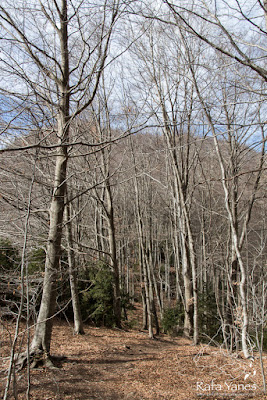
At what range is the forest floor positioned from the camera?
11.5 ft

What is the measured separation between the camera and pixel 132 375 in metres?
4.36

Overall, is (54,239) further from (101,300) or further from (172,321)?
(172,321)

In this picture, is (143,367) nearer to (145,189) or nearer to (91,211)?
(145,189)

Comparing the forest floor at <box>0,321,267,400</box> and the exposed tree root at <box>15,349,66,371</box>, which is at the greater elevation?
the exposed tree root at <box>15,349,66,371</box>

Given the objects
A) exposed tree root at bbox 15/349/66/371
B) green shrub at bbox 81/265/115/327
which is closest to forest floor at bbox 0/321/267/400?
exposed tree root at bbox 15/349/66/371

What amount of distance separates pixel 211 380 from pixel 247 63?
4.20 meters

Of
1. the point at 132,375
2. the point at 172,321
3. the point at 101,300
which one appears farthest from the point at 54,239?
the point at 172,321

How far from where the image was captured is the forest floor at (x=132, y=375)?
11.5 feet

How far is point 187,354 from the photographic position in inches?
228

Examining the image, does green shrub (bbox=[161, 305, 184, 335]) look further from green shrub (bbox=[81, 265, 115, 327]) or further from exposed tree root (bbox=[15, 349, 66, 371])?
exposed tree root (bbox=[15, 349, 66, 371])

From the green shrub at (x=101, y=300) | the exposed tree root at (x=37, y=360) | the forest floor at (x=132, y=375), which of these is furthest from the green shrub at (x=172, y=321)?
the exposed tree root at (x=37, y=360)

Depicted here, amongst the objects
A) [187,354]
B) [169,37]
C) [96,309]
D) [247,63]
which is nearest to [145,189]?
[96,309]

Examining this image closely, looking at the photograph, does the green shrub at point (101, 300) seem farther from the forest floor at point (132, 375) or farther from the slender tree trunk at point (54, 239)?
the slender tree trunk at point (54, 239)

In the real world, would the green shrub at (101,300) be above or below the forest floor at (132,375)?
above
